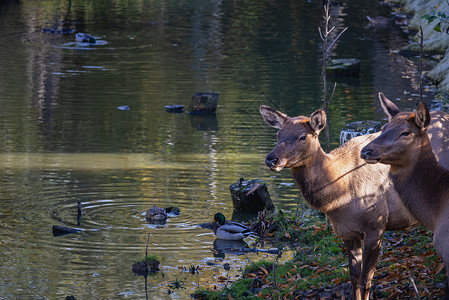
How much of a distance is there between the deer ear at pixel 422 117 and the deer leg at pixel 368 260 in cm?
→ 177

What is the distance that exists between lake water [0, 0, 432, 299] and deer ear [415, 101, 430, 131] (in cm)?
493

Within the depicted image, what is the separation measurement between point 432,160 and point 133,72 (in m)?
24.1

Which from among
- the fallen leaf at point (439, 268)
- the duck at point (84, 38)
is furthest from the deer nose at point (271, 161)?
the duck at point (84, 38)

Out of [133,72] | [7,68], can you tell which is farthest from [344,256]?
[7,68]

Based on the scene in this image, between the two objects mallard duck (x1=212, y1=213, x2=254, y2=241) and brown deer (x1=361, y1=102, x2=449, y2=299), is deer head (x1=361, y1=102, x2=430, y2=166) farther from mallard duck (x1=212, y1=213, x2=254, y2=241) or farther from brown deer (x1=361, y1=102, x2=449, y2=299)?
mallard duck (x1=212, y1=213, x2=254, y2=241)

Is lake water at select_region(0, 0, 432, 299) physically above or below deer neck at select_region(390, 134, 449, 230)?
below

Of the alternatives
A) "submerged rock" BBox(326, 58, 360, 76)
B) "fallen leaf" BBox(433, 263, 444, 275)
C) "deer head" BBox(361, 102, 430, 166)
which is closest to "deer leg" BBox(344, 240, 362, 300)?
"fallen leaf" BBox(433, 263, 444, 275)

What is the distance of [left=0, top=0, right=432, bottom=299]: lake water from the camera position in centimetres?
1220

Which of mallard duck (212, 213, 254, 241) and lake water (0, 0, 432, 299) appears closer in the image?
lake water (0, 0, 432, 299)

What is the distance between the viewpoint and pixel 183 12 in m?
52.4

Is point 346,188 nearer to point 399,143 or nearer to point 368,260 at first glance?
point 368,260

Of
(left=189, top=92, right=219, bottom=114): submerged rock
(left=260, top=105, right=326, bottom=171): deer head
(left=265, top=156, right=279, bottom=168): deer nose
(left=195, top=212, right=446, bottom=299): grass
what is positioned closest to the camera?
(left=265, top=156, right=279, bottom=168): deer nose

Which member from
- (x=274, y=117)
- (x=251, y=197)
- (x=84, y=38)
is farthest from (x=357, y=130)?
(x=84, y=38)

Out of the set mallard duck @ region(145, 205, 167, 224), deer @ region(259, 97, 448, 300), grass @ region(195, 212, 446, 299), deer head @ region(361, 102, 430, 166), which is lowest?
mallard duck @ region(145, 205, 167, 224)
